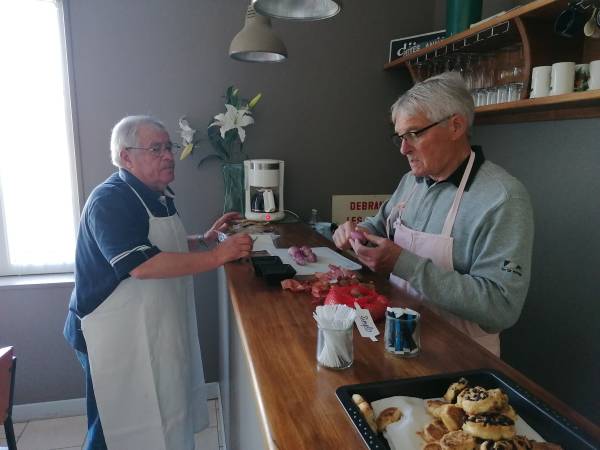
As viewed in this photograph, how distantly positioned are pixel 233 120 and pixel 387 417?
1996 millimetres

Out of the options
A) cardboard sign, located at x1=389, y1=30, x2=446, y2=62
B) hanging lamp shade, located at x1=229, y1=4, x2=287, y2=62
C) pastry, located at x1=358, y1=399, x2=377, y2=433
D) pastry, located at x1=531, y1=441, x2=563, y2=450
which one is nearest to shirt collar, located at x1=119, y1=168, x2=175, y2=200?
hanging lamp shade, located at x1=229, y1=4, x2=287, y2=62

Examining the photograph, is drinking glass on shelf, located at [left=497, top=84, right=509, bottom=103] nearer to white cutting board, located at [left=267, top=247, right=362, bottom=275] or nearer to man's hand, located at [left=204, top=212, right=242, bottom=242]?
white cutting board, located at [left=267, top=247, right=362, bottom=275]

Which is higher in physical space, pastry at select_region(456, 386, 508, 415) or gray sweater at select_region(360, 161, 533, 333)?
gray sweater at select_region(360, 161, 533, 333)

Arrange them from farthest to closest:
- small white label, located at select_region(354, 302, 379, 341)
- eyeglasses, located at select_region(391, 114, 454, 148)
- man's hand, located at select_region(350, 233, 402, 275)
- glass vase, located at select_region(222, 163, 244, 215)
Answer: glass vase, located at select_region(222, 163, 244, 215) → eyeglasses, located at select_region(391, 114, 454, 148) → man's hand, located at select_region(350, 233, 402, 275) → small white label, located at select_region(354, 302, 379, 341)

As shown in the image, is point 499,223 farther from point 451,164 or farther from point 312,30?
point 312,30

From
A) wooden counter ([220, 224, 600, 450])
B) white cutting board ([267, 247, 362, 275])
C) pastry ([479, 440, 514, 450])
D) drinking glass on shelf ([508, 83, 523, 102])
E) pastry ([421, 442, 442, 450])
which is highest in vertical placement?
drinking glass on shelf ([508, 83, 523, 102])

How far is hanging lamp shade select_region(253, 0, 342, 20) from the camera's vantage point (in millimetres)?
1324

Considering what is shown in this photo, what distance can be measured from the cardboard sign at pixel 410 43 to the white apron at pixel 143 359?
1717 millimetres

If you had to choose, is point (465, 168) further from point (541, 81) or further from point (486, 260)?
point (541, 81)

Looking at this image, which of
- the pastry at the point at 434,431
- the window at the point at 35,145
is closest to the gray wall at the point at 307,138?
the window at the point at 35,145

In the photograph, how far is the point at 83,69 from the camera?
2.29 meters

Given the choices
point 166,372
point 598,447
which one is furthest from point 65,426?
point 598,447

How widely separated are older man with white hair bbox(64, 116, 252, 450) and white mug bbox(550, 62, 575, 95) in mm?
1197

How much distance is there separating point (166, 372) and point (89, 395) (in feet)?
1.09
